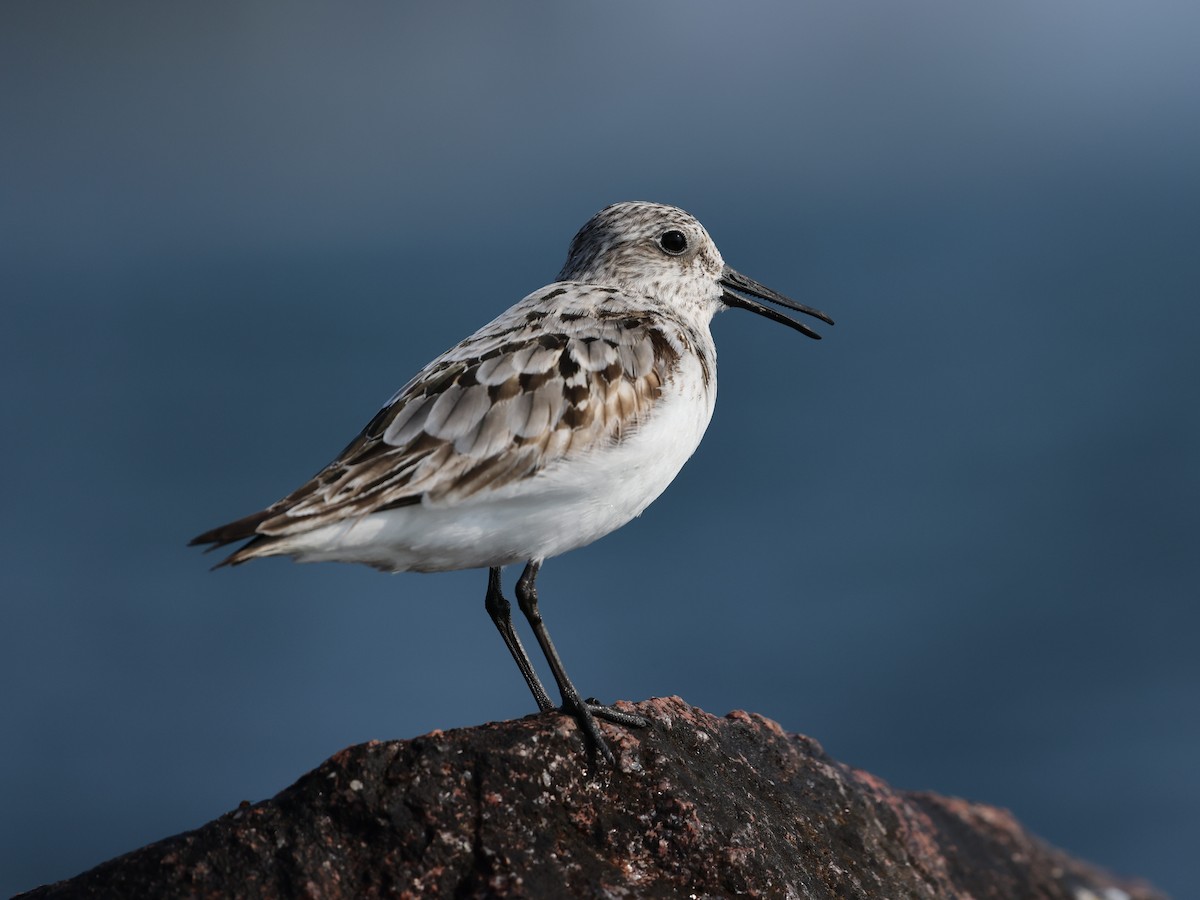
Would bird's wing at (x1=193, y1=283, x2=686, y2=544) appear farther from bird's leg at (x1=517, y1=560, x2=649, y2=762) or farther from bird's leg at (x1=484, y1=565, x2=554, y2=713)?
bird's leg at (x1=484, y1=565, x2=554, y2=713)

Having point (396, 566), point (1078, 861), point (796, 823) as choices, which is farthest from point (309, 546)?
point (1078, 861)

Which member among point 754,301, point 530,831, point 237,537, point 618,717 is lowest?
point 530,831

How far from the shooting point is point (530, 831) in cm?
495

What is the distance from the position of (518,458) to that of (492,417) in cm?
23

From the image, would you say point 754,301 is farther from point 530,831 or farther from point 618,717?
point 530,831

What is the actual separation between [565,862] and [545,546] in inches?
56.7

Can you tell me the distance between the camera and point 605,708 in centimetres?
557

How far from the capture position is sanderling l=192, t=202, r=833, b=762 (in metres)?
5.26

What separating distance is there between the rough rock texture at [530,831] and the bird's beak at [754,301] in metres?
2.65

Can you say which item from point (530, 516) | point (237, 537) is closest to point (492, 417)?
point (530, 516)

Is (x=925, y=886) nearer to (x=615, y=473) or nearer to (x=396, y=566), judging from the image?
(x=615, y=473)

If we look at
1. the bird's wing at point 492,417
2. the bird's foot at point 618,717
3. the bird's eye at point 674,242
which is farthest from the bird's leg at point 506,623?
the bird's eye at point 674,242

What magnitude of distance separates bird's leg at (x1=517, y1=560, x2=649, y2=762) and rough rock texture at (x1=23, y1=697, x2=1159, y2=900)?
71 mm

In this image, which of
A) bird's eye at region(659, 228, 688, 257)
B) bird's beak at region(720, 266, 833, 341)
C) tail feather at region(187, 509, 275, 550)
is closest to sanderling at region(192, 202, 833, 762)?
tail feather at region(187, 509, 275, 550)
